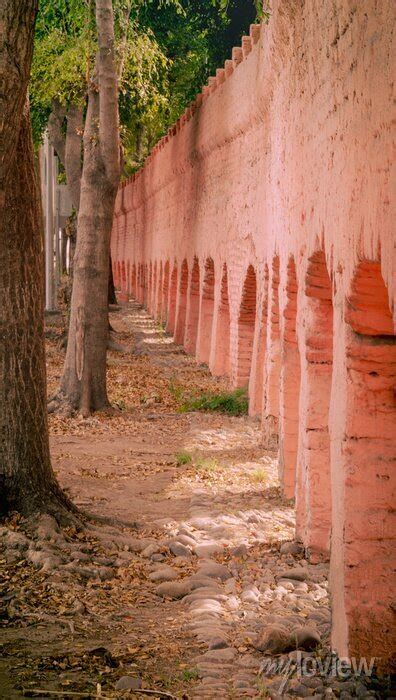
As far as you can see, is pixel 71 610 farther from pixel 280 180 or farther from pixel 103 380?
pixel 103 380

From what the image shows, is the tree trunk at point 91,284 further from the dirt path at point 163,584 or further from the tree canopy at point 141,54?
the dirt path at point 163,584

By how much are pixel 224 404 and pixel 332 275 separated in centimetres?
843

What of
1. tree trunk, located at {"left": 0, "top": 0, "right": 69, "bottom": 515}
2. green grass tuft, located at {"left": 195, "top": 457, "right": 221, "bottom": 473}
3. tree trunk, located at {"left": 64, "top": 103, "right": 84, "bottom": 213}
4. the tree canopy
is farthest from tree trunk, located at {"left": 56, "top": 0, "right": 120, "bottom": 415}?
tree trunk, located at {"left": 64, "top": 103, "right": 84, "bottom": 213}

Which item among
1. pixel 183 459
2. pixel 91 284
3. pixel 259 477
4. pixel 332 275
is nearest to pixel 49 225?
pixel 91 284

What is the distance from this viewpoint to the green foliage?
581 inches

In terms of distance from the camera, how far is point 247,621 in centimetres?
636

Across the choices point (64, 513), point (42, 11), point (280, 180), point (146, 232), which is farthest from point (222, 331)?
point (146, 232)

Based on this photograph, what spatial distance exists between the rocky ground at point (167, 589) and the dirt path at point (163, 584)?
0.04 ft

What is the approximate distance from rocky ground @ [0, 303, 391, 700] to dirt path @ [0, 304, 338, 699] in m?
0.01

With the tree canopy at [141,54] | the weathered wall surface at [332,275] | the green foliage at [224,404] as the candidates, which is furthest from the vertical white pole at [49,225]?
the green foliage at [224,404]

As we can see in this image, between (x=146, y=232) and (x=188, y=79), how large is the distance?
6.00m

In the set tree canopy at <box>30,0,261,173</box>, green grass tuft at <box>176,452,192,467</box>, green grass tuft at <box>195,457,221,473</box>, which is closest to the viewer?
green grass tuft at <box>195,457,221,473</box>

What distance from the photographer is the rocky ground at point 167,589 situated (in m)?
5.41

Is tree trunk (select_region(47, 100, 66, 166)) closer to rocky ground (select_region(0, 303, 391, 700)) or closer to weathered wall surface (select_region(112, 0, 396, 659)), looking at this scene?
weathered wall surface (select_region(112, 0, 396, 659))
